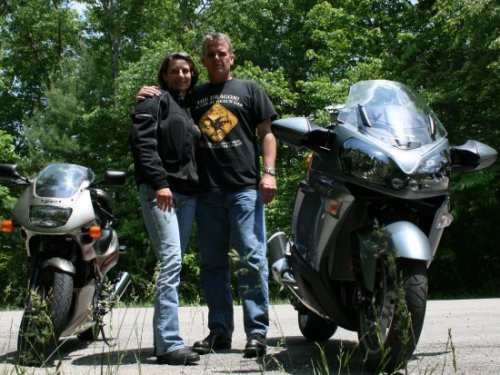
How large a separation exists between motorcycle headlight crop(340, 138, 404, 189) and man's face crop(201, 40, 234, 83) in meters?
1.23

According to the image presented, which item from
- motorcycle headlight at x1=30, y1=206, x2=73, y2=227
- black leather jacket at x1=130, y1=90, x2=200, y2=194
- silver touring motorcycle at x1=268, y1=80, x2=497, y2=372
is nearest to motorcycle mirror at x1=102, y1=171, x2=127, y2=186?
motorcycle headlight at x1=30, y1=206, x2=73, y2=227

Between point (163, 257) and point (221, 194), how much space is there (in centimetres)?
58

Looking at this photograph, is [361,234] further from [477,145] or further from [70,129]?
[70,129]

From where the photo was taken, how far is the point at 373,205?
14.4 feet

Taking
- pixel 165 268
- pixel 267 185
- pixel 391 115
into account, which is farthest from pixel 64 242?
pixel 391 115

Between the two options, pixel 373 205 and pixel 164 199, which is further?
pixel 164 199

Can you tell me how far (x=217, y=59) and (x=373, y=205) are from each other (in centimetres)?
153

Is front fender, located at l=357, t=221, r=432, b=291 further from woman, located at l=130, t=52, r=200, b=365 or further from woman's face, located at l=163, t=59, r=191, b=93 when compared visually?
woman's face, located at l=163, t=59, r=191, b=93

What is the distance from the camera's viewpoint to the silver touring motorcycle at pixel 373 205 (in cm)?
397

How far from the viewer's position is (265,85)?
27734mm

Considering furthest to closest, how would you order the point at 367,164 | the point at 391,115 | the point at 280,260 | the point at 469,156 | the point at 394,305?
the point at 280,260 → the point at 469,156 → the point at 391,115 → the point at 367,164 → the point at 394,305

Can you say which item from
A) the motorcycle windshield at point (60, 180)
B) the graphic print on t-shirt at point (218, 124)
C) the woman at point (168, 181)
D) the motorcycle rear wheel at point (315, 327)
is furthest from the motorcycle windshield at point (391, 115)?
the motorcycle windshield at point (60, 180)

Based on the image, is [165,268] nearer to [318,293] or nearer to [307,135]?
[318,293]

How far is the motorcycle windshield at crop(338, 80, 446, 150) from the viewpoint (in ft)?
14.4
